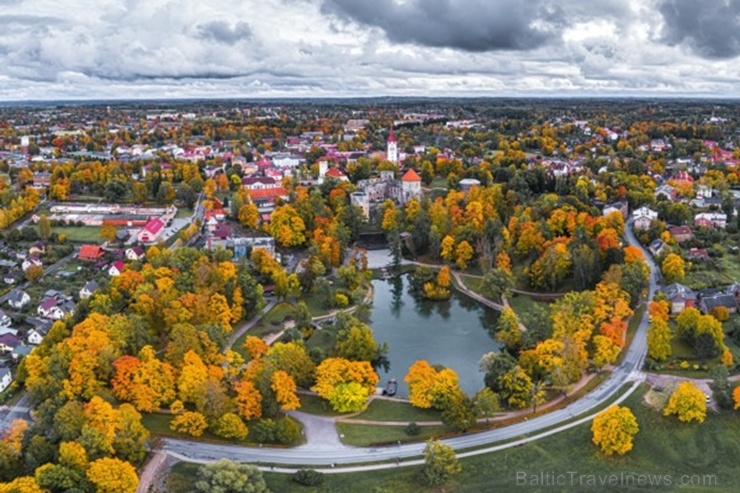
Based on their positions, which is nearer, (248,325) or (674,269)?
(248,325)

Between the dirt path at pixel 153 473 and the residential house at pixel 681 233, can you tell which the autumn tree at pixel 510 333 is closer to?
the dirt path at pixel 153 473

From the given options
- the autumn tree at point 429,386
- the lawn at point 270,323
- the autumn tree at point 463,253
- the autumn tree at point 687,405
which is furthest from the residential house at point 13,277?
the autumn tree at point 687,405

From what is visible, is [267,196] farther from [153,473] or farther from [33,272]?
[153,473]

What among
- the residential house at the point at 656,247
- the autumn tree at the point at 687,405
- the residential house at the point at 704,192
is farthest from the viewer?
the residential house at the point at 704,192

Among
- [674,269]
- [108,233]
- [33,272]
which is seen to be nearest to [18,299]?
[33,272]

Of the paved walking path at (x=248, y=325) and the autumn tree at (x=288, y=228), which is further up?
the autumn tree at (x=288, y=228)

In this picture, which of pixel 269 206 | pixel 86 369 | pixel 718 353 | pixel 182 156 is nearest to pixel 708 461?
pixel 718 353

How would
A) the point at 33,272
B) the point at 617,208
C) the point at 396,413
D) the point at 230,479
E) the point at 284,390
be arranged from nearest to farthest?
the point at 230,479, the point at 284,390, the point at 396,413, the point at 33,272, the point at 617,208
